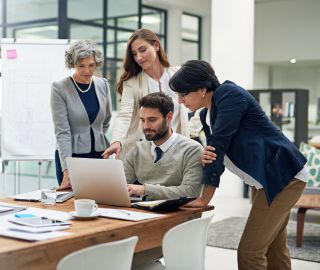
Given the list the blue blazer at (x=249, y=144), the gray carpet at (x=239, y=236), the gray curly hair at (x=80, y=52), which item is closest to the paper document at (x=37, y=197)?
the blue blazer at (x=249, y=144)

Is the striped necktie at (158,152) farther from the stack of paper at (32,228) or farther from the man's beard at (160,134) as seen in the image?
the stack of paper at (32,228)

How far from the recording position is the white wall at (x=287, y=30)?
11.4 metres

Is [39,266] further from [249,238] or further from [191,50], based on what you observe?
[191,50]

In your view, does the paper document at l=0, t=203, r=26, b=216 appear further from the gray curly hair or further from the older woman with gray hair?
the gray curly hair

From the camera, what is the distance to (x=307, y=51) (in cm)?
1150

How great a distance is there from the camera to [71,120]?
132 inches

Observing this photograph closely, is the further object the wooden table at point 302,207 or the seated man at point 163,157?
the wooden table at point 302,207

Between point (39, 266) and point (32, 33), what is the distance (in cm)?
694

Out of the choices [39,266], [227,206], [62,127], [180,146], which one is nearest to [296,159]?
[180,146]

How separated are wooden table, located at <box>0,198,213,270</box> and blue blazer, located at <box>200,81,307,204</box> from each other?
0.96 ft

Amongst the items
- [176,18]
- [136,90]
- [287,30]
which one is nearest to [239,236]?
[136,90]

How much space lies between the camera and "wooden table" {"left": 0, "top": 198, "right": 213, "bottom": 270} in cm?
166

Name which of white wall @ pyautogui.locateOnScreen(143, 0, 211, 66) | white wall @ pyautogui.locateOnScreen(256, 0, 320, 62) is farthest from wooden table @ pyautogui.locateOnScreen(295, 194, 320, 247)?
white wall @ pyautogui.locateOnScreen(256, 0, 320, 62)

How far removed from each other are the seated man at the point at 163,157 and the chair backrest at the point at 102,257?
0.84 meters
